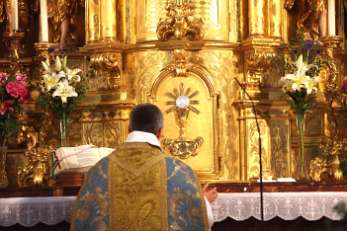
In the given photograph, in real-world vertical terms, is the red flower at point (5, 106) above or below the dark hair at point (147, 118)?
above

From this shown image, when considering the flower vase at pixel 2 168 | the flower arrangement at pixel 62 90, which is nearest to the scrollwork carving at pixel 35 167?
the flower vase at pixel 2 168

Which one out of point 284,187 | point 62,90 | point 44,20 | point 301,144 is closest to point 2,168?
point 62,90

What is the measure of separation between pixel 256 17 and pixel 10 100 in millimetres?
3211

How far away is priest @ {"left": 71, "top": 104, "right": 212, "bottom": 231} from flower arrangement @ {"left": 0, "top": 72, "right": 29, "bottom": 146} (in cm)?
441

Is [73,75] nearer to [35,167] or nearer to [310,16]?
[35,167]

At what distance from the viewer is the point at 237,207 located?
34.3 ft

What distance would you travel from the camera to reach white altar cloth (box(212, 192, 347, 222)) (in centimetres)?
1045

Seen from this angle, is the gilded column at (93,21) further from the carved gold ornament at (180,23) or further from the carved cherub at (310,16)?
the carved cherub at (310,16)

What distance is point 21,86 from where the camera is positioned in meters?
12.5

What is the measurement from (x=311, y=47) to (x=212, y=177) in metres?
1.98

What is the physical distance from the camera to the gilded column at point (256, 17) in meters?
13.3

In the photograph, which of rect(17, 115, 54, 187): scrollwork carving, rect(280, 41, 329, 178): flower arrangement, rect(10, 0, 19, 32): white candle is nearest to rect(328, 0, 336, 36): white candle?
rect(280, 41, 329, 178): flower arrangement

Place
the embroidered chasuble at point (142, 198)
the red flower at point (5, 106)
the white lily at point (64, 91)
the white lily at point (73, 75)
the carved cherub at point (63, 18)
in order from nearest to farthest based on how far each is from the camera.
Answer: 1. the embroidered chasuble at point (142, 198)
2. the red flower at point (5, 106)
3. the white lily at point (64, 91)
4. the white lily at point (73, 75)
5. the carved cherub at point (63, 18)

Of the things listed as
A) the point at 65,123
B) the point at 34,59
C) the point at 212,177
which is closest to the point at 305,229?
the point at 212,177
